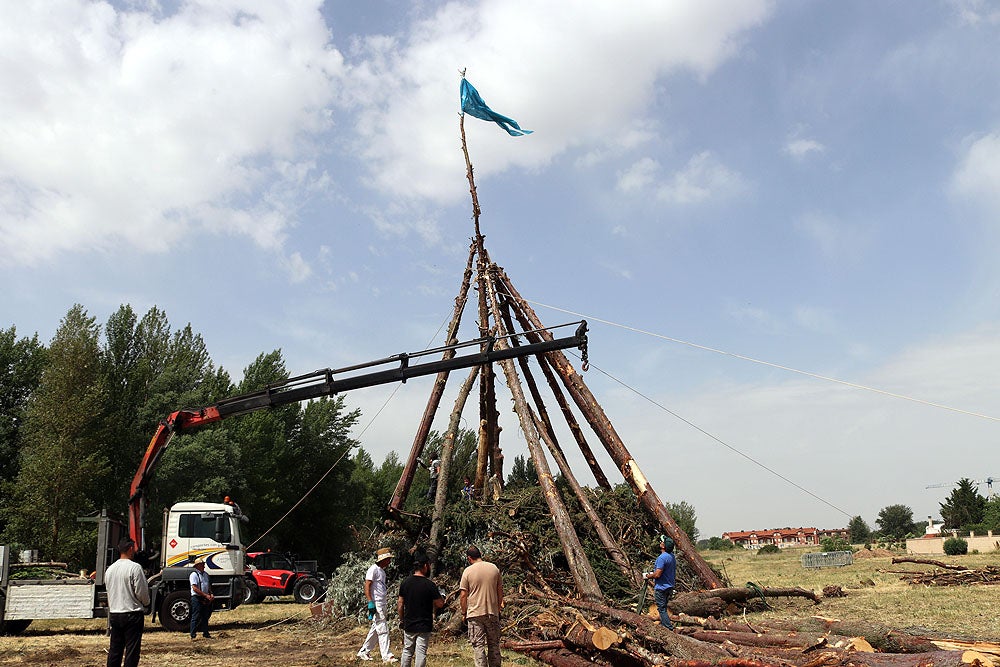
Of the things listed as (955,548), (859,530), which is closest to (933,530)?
(859,530)

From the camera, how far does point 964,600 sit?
14992mm

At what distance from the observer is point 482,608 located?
8.33 metres

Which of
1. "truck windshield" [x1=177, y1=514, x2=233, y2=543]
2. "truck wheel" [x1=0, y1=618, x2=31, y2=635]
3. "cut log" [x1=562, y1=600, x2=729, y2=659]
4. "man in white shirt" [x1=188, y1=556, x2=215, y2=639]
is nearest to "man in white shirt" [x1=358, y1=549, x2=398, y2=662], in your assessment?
"cut log" [x1=562, y1=600, x2=729, y2=659]

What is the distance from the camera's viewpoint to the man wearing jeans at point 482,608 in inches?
328

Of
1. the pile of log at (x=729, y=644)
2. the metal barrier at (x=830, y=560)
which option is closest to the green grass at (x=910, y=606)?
the pile of log at (x=729, y=644)

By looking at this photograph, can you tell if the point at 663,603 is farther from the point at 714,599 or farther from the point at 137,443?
the point at 137,443

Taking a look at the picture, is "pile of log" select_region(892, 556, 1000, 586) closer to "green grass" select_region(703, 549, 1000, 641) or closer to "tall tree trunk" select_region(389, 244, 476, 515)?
"green grass" select_region(703, 549, 1000, 641)

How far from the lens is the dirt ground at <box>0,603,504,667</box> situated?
1134cm

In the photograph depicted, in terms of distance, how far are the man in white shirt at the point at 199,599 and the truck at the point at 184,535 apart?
3.61 ft

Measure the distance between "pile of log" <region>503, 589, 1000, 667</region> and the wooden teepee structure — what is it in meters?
2.02

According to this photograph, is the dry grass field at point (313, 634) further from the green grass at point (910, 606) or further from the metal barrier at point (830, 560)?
the metal barrier at point (830, 560)

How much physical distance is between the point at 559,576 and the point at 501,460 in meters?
4.62

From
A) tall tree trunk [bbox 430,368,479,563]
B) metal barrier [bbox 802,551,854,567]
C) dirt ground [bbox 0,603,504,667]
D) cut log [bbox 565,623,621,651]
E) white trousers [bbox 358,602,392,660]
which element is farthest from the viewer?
metal barrier [bbox 802,551,854,567]

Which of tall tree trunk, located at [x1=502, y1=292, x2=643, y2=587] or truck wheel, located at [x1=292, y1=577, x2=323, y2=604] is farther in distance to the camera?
truck wheel, located at [x1=292, y1=577, x2=323, y2=604]
